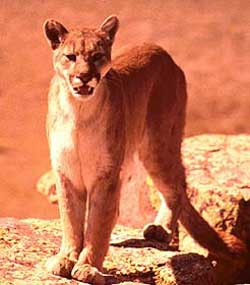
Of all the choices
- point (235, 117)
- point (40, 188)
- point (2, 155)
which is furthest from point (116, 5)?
point (40, 188)

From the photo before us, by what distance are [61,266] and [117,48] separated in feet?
23.8

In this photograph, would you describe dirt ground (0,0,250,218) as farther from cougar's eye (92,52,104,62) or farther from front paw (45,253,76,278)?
cougar's eye (92,52,104,62)

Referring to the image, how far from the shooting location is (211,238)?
15.9 ft

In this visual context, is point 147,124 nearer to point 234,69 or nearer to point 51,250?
point 51,250

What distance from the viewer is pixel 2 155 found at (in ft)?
26.5

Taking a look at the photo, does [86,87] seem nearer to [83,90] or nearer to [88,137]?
[83,90]

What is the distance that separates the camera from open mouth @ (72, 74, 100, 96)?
3.61 meters

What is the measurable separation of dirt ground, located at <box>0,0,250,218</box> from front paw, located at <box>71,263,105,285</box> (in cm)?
305

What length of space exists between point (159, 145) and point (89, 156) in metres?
0.87

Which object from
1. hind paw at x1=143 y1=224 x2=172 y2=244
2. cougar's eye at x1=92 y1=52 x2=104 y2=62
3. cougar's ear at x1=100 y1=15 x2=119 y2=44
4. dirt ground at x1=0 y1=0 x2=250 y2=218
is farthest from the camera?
dirt ground at x1=0 y1=0 x2=250 y2=218

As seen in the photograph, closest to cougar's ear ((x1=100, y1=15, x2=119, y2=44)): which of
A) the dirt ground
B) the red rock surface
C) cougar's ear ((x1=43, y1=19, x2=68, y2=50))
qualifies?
cougar's ear ((x1=43, y1=19, x2=68, y2=50))

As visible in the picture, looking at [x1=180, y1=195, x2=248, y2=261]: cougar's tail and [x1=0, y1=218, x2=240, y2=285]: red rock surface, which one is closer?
[x1=0, y1=218, x2=240, y2=285]: red rock surface

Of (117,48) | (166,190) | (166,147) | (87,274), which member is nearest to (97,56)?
(87,274)

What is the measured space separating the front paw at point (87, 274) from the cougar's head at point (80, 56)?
2.40ft
